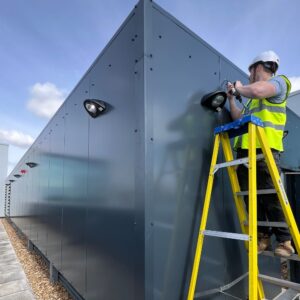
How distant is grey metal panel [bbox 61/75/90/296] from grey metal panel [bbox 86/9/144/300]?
8.4 inches

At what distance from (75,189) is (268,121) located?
7.18ft

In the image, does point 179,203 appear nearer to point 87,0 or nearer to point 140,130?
point 140,130

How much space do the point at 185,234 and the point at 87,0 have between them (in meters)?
3.30

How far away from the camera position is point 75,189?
2.94 meters

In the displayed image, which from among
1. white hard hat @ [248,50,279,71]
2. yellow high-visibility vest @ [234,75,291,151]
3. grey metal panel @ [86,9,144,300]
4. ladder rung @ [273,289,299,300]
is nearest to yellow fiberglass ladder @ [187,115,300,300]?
ladder rung @ [273,289,299,300]

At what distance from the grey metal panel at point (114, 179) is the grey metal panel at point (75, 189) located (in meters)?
0.21

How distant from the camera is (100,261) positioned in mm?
2180

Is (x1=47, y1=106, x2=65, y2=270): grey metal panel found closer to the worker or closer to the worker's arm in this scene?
the worker

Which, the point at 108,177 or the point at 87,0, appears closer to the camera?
the point at 108,177

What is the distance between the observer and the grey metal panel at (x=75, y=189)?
267 cm

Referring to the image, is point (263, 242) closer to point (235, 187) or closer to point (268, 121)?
point (235, 187)

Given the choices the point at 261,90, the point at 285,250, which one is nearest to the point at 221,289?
the point at 285,250

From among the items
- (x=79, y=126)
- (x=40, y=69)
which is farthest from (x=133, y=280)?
(x=40, y=69)

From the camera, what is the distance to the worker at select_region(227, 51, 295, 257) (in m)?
1.76
